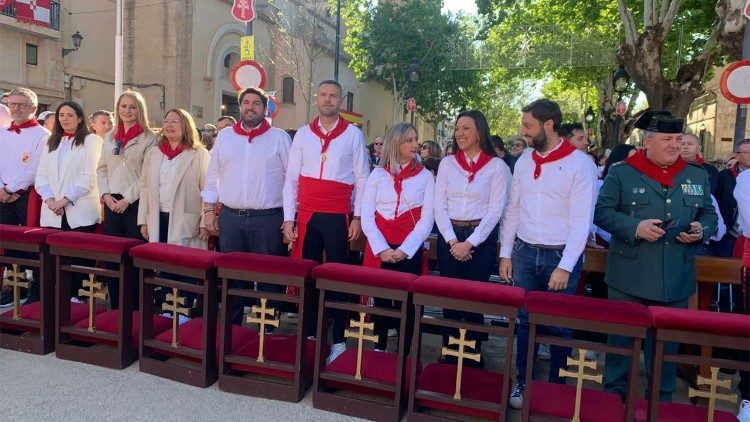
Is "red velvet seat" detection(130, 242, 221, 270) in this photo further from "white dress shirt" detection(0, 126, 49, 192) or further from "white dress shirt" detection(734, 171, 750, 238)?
"white dress shirt" detection(734, 171, 750, 238)

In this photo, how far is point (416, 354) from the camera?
3.25 meters

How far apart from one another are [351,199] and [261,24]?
82.0 ft

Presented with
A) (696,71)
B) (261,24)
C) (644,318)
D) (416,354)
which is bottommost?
(416,354)

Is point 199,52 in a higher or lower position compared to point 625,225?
higher

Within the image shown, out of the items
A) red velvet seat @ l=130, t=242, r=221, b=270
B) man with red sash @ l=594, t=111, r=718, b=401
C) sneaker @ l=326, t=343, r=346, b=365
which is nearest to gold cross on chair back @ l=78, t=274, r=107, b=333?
red velvet seat @ l=130, t=242, r=221, b=270

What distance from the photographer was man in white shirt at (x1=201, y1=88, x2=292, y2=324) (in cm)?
436

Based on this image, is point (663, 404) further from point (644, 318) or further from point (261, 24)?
point (261, 24)

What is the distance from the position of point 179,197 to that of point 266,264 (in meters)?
1.58

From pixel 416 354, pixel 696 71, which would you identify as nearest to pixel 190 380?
pixel 416 354

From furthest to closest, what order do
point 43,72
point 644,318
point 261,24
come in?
point 261,24
point 43,72
point 644,318

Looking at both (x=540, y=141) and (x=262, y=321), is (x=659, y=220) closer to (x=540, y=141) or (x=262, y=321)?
(x=540, y=141)

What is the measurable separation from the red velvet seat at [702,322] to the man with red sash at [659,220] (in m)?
0.49

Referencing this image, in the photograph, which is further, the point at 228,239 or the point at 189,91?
the point at 189,91

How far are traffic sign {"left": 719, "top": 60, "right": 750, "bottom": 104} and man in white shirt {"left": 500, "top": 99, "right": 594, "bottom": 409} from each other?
16.0 feet
